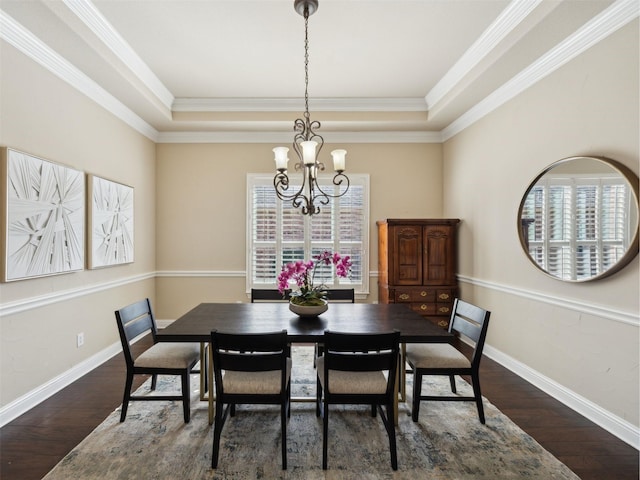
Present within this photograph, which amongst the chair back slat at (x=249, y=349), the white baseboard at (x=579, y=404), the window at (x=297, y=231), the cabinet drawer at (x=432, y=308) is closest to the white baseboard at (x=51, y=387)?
the chair back slat at (x=249, y=349)

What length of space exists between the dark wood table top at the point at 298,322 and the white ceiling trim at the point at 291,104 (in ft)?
8.45

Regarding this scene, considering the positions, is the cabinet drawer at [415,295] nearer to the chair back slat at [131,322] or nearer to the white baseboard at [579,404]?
the white baseboard at [579,404]

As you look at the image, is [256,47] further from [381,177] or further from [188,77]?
[381,177]

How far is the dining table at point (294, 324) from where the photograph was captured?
6.95 ft

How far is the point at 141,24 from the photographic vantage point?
2.75 metres

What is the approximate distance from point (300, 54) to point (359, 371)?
9.33 feet

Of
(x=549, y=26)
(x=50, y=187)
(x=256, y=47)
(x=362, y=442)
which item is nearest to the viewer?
(x=362, y=442)

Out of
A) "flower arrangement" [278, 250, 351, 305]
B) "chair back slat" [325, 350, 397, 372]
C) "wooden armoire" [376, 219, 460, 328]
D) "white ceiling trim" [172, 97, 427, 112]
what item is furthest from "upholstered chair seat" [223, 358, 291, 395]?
"white ceiling trim" [172, 97, 427, 112]

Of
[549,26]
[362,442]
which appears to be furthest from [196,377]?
[549,26]

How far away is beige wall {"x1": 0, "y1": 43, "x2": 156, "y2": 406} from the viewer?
240 centimetres

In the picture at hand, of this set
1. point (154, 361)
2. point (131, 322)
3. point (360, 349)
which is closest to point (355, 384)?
point (360, 349)

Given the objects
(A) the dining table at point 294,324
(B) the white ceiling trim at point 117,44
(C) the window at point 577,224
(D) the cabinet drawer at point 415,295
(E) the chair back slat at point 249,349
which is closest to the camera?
(E) the chair back slat at point 249,349

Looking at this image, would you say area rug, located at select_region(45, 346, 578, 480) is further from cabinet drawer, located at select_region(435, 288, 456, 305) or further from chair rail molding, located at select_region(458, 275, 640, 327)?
cabinet drawer, located at select_region(435, 288, 456, 305)

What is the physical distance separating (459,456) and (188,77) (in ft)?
13.7
